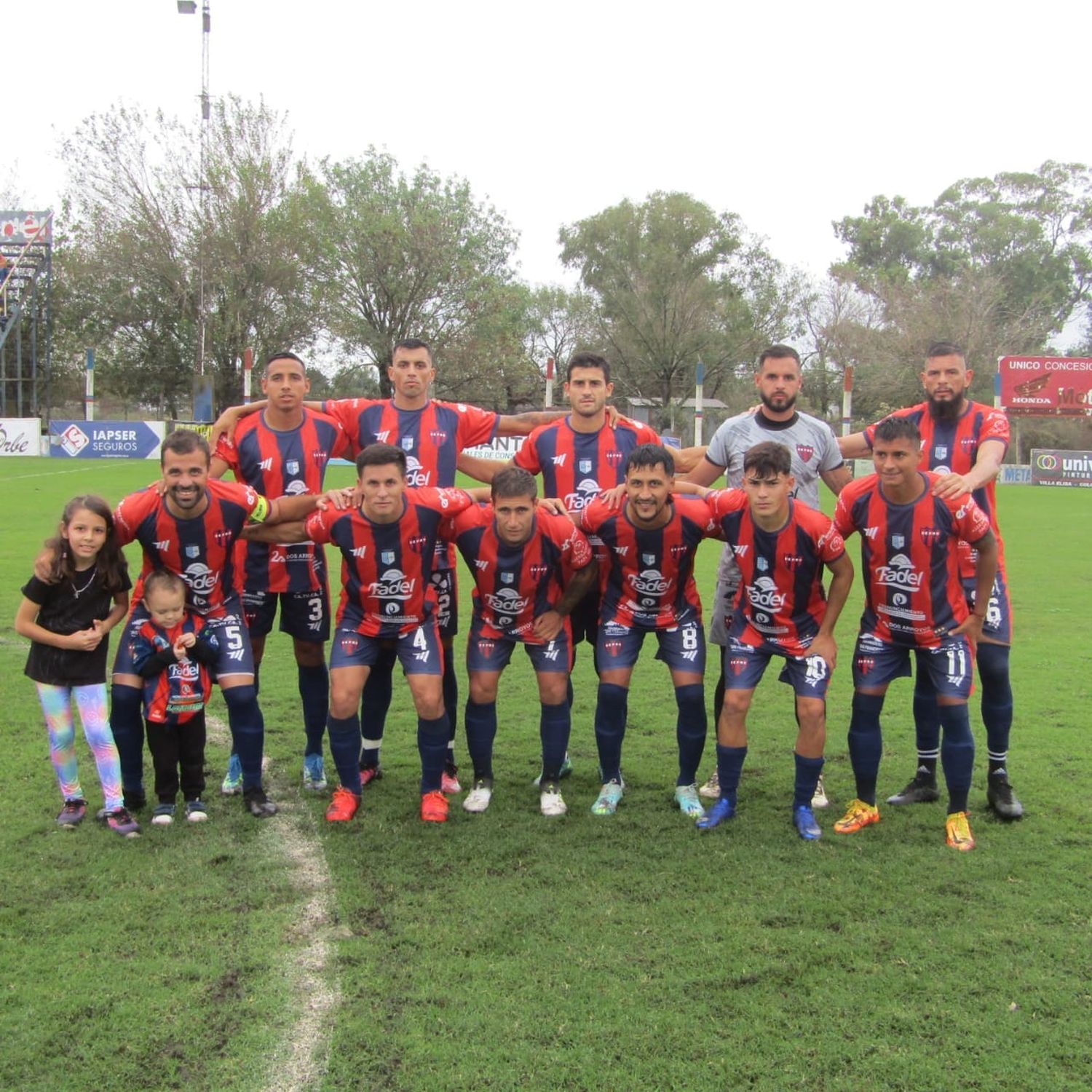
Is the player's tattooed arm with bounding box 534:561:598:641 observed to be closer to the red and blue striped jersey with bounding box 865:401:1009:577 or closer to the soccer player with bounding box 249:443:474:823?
the soccer player with bounding box 249:443:474:823

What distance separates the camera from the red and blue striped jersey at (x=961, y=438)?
486 cm

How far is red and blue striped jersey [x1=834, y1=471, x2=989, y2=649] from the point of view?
4.39m

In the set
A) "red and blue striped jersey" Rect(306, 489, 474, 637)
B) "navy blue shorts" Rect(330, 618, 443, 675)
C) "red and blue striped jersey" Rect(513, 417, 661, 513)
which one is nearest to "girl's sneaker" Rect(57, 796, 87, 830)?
"navy blue shorts" Rect(330, 618, 443, 675)

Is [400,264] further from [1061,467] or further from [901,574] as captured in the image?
[901,574]

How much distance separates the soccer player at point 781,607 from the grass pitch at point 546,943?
320mm

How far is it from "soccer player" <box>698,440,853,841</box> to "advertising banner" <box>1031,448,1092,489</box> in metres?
32.6

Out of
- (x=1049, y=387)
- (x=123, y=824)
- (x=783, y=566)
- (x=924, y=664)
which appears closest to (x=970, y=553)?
(x=924, y=664)

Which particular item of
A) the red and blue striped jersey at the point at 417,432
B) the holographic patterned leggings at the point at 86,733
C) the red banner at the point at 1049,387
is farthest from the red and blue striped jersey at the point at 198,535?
the red banner at the point at 1049,387

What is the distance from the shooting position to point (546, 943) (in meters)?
3.41

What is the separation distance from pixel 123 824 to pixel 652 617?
253cm

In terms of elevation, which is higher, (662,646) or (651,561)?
(651,561)

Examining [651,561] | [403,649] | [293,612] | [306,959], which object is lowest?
[306,959]

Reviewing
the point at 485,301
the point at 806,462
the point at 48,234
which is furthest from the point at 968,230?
the point at 806,462

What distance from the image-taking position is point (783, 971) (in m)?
3.23
